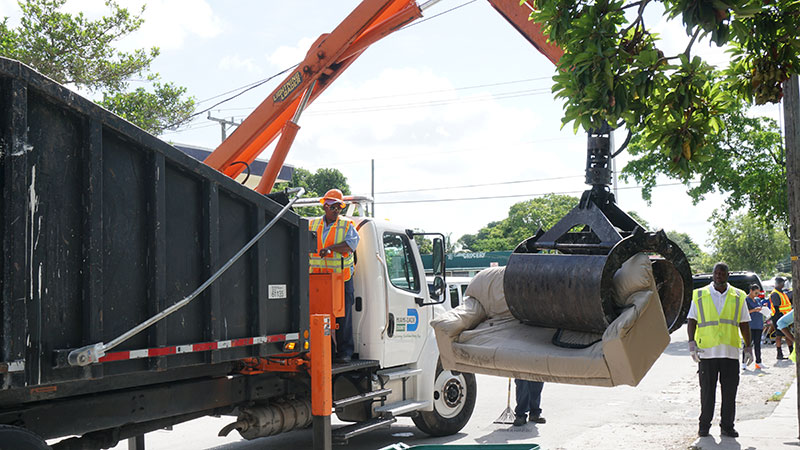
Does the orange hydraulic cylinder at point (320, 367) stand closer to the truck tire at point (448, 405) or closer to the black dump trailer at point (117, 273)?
the black dump trailer at point (117, 273)

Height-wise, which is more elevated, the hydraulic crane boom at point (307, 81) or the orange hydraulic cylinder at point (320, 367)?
the hydraulic crane boom at point (307, 81)

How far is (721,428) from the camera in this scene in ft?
26.1

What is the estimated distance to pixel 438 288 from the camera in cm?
820

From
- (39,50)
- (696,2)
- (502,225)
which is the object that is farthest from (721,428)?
(502,225)

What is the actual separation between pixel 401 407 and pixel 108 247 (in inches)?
163

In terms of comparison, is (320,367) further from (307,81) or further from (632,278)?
(307,81)

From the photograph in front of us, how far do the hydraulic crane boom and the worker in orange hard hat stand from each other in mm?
1635

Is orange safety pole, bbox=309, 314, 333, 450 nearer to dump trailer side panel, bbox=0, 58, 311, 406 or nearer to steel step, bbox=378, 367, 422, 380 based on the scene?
dump trailer side panel, bbox=0, 58, 311, 406

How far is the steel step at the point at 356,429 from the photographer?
22.9 feet

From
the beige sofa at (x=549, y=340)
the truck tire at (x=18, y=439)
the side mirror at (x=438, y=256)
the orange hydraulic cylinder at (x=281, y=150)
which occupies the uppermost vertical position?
the orange hydraulic cylinder at (x=281, y=150)

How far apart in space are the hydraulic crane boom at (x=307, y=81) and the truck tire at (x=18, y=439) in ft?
15.8

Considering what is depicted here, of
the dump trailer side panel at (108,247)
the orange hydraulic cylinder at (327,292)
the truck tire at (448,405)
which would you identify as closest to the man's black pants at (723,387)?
the truck tire at (448,405)

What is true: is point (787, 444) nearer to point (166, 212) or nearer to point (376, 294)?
point (376, 294)

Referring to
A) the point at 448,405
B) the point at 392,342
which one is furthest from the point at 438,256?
the point at 448,405
